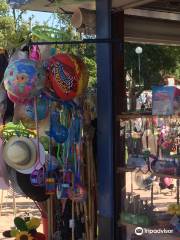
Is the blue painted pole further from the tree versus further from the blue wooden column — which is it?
the tree

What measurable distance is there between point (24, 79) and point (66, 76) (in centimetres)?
38

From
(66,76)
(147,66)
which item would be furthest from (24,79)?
(147,66)

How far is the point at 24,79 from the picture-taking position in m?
4.48

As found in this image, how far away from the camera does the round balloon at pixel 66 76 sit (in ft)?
15.1

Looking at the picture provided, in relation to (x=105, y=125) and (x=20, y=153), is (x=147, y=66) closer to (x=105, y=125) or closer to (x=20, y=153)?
(x=105, y=125)

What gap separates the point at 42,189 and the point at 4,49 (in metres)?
1.41

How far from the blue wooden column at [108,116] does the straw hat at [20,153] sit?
627 mm

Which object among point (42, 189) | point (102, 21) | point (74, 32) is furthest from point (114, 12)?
point (42, 189)

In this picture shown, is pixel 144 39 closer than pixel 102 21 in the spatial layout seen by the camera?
No

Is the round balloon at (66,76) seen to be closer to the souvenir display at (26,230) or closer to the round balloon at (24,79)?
the round balloon at (24,79)

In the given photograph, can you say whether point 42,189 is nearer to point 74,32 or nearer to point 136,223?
point 136,223

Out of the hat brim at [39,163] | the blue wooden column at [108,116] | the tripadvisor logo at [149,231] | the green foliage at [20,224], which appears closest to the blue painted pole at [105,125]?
the blue wooden column at [108,116]

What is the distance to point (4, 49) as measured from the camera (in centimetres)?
507

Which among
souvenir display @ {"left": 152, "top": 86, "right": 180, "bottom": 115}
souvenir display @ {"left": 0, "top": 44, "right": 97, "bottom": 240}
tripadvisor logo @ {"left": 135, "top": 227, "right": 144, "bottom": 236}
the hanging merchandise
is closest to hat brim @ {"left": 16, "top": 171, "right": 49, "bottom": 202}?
souvenir display @ {"left": 0, "top": 44, "right": 97, "bottom": 240}
